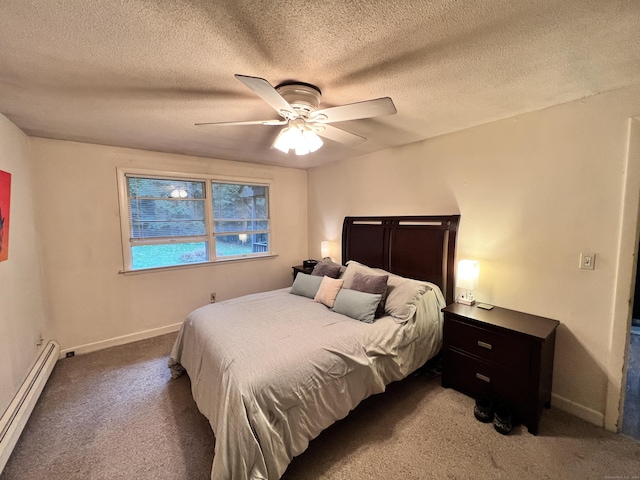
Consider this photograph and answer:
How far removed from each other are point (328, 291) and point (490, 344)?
4.58 ft

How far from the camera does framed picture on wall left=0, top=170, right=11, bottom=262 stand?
1.90 m

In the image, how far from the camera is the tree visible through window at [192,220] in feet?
10.7

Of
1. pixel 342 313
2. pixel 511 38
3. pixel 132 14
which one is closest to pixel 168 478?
pixel 342 313

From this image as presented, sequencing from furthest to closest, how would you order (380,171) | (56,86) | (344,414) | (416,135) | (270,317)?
(380,171) < (416,135) < (270,317) < (344,414) < (56,86)

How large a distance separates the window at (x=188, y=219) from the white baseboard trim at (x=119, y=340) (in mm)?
813

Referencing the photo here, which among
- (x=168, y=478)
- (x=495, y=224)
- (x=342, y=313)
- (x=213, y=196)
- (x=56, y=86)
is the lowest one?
(x=168, y=478)

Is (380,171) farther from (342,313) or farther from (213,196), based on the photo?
(213,196)

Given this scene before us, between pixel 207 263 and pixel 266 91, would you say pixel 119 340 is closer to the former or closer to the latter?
pixel 207 263

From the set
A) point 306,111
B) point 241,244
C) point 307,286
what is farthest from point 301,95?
point 241,244

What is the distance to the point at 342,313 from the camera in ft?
7.72

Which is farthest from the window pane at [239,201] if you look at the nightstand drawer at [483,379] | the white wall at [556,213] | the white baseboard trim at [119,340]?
the nightstand drawer at [483,379]

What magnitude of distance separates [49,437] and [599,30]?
398cm

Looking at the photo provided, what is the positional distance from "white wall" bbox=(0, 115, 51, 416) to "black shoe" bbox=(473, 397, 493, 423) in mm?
3314

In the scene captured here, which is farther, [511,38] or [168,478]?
[168,478]
